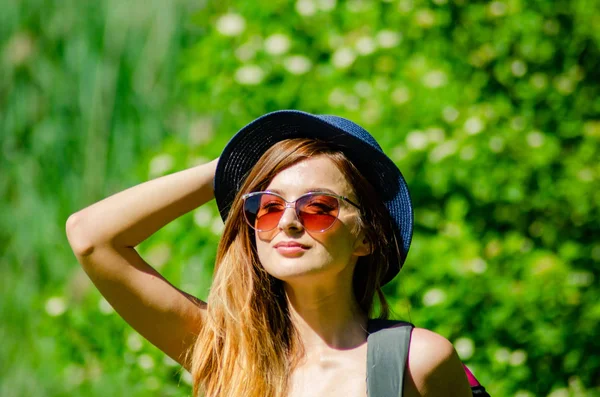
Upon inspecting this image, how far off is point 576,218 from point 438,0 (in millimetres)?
1174

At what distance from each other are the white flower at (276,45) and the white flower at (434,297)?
111 centimetres

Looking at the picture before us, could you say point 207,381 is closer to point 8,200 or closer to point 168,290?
point 168,290

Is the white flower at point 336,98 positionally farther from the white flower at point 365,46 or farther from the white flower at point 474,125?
the white flower at point 474,125

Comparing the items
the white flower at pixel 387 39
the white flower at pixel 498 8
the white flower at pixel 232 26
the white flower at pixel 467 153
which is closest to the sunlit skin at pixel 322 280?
the white flower at pixel 467 153

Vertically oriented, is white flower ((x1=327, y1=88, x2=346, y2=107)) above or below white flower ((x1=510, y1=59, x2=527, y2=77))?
above

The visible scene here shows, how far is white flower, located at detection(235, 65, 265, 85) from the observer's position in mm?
3572

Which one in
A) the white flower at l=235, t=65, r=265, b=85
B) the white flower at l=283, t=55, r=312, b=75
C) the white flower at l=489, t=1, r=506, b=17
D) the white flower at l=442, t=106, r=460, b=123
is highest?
the white flower at l=235, t=65, r=265, b=85

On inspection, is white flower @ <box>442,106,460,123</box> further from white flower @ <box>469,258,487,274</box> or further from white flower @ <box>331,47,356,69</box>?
white flower @ <box>469,258,487,274</box>

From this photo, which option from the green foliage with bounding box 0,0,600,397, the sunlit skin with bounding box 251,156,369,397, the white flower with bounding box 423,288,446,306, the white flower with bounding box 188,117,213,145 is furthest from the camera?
the white flower with bounding box 188,117,213,145

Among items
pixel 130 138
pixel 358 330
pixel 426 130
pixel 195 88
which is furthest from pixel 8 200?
pixel 358 330

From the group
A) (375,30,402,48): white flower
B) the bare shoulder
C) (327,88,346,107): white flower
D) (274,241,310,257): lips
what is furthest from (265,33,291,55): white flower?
the bare shoulder

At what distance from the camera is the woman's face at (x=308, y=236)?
1.98m

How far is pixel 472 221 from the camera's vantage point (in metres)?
3.78

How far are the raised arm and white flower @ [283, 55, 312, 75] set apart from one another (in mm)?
1486
